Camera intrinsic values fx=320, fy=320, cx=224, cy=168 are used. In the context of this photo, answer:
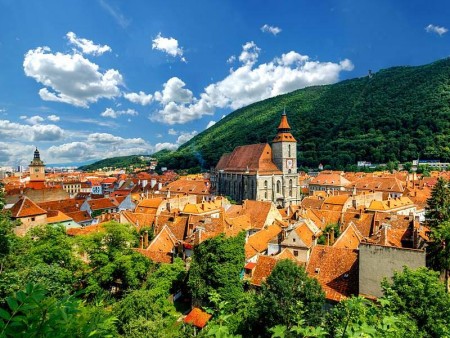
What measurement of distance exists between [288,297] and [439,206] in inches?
970

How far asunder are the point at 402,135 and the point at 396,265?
15943cm

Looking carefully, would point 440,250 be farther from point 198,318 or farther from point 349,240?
point 198,318

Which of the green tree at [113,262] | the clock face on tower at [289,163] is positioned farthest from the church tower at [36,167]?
the green tree at [113,262]

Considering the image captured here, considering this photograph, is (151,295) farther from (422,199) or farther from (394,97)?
(394,97)

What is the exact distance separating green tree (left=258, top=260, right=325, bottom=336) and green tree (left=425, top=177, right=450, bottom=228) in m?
19.3

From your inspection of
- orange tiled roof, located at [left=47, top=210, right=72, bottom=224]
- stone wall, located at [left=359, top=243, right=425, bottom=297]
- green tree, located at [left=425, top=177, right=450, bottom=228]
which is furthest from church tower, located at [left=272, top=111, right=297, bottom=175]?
stone wall, located at [left=359, top=243, right=425, bottom=297]

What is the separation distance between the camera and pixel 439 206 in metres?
33.7

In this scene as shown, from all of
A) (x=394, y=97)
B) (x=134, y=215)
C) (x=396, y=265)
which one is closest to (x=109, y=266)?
(x=134, y=215)

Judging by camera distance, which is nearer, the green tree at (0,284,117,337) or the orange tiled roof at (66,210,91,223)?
the green tree at (0,284,117,337)

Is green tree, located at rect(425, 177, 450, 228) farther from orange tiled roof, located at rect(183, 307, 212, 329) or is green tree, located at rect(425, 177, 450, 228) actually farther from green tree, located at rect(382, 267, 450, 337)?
orange tiled roof, located at rect(183, 307, 212, 329)

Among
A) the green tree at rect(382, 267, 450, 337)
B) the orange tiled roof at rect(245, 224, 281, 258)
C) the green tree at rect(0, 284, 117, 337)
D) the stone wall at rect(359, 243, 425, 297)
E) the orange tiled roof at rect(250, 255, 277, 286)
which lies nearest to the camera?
the green tree at rect(0, 284, 117, 337)

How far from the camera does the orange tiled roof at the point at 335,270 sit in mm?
23219

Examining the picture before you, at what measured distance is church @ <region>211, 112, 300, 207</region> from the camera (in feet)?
251

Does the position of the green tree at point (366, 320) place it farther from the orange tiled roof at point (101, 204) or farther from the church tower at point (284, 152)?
the church tower at point (284, 152)
